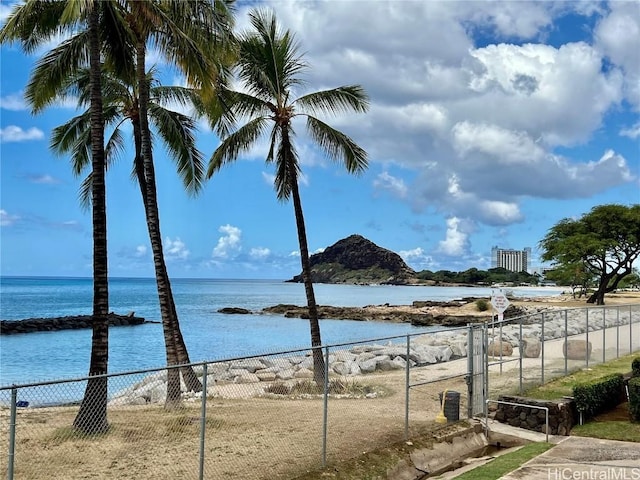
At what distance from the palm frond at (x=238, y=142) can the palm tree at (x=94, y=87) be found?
607 cm

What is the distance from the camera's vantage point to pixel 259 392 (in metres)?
18.2

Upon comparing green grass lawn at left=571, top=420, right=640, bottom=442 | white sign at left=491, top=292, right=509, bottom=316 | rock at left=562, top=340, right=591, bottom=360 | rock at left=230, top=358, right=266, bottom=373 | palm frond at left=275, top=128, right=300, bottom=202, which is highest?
palm frond at left=275, top=128, right=300, bottom=202

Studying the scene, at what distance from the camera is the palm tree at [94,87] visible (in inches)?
460

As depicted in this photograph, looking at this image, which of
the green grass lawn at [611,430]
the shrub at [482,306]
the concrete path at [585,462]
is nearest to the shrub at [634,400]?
the green grass lawn at [611,430]

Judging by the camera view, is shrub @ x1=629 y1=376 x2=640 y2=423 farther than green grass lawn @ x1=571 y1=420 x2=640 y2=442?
Yes

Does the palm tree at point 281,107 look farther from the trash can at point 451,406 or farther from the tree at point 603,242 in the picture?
the tree at point 603,242

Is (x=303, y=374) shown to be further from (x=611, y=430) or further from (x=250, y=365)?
(x=611, y=430)

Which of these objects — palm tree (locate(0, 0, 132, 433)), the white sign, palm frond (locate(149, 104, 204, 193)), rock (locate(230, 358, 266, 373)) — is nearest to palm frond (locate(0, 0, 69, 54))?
palm tree (locate(0, 0, 132, 433))

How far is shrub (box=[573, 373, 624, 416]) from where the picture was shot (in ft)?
49.3

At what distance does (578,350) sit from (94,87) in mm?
17308

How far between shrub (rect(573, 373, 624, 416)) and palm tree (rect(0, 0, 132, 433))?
1006 centimetres

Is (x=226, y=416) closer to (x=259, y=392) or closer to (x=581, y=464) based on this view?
(x=259, y=392)

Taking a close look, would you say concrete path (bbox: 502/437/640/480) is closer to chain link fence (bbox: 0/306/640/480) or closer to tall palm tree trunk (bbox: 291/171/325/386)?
chain link fence (bbox: 0/306/640/480)

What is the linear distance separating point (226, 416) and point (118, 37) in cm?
824
